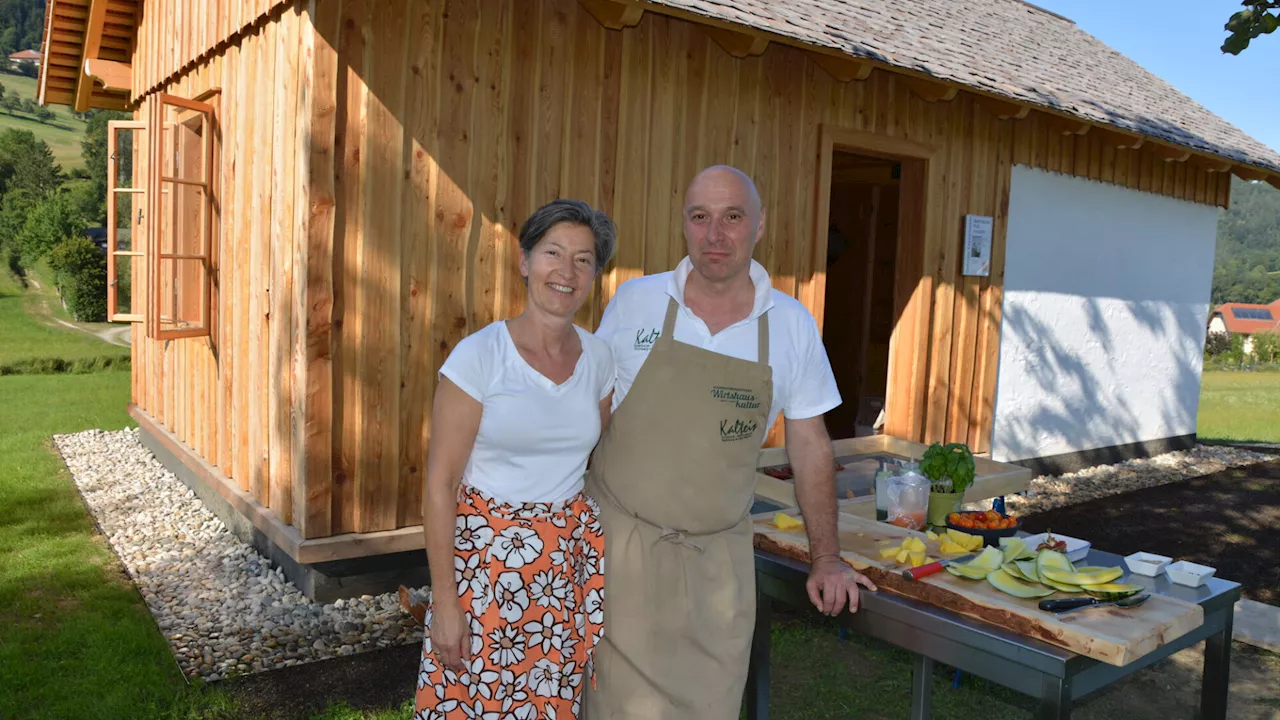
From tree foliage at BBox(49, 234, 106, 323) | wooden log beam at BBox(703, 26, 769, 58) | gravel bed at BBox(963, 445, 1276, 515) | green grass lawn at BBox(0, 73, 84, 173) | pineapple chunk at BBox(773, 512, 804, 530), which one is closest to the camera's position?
pineapple chunk at BBox(773, 512, 804, 530)

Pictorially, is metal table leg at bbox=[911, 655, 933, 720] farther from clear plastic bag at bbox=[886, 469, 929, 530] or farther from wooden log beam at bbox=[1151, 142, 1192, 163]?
wooden log beam at bbox=[1151, 142, 1192, 163]

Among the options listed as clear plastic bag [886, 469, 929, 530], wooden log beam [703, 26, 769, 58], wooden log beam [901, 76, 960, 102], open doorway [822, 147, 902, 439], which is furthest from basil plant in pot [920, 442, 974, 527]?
open doorway [822, 147, 902, 439]

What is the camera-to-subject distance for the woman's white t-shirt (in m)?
2.32

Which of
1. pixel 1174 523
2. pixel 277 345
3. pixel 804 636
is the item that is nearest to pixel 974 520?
pixel 804 636

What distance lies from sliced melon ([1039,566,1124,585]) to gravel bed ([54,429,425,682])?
339 cm

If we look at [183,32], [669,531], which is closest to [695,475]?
[669,531]

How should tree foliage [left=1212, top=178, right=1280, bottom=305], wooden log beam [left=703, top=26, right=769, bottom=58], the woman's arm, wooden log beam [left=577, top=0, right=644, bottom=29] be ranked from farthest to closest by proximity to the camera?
tree foliage [left=1212, top=178, right=1280, bottom=305], wooden log beam [left=703, top=26, right=769, bottom=58], wooden log beam [left=577, top=0, right=644, bottom=29], the woman's arm

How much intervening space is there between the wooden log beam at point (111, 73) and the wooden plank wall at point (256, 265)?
2.49m

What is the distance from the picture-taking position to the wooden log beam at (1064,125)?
8883 mm

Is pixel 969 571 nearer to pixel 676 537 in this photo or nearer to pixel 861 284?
pixel 676 537

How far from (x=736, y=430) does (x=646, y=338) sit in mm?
353

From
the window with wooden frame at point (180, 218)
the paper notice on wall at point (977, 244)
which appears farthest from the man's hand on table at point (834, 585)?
the paper notice on wall at point (977, 244)

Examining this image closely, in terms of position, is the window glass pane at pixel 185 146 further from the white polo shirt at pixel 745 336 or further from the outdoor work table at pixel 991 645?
the outdoor work table at pixel 991 645

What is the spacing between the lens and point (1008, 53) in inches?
363
